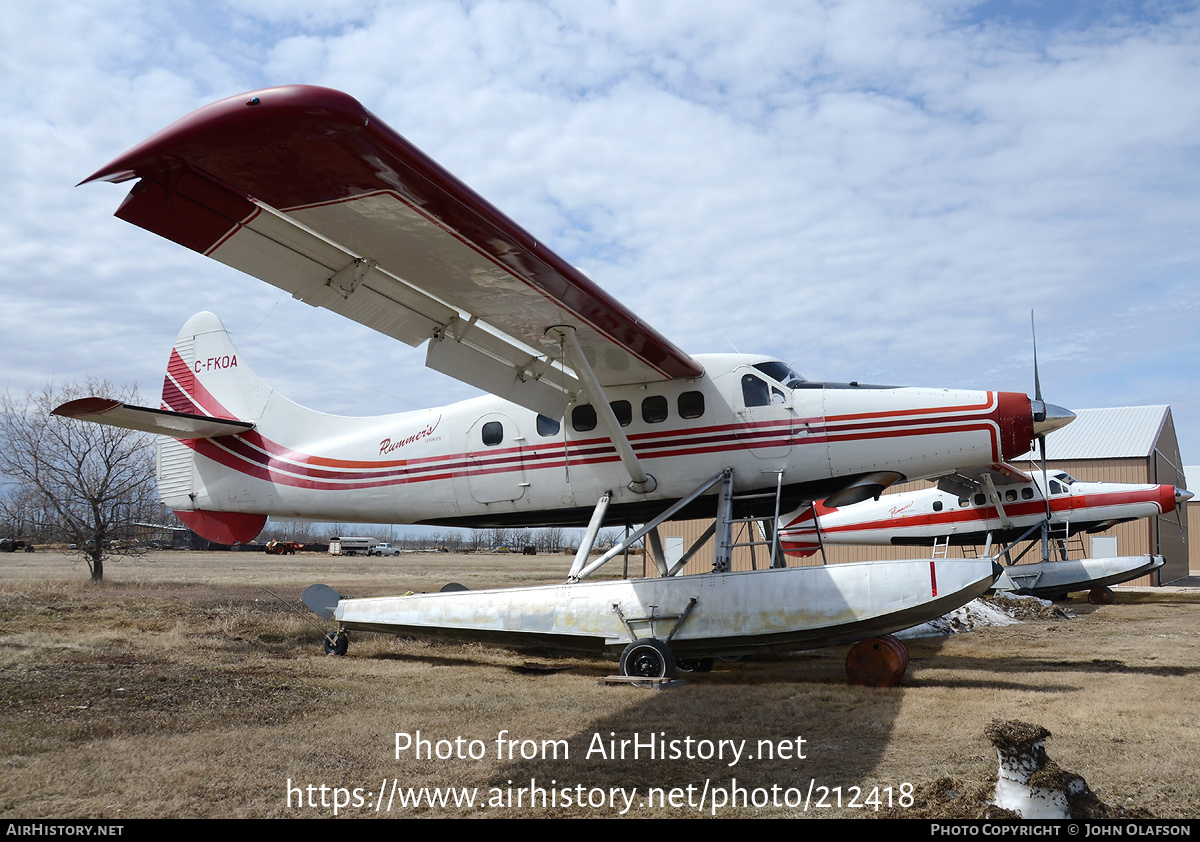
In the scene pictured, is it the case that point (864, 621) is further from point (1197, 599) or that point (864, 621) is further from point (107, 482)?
point (1197, 599)

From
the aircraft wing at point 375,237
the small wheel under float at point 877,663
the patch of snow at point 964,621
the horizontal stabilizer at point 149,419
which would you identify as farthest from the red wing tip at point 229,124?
the patch of snow at point 964,621

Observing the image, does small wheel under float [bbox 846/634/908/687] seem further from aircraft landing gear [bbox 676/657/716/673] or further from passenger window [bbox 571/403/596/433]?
passenger window [bbox 571/403/596/433]

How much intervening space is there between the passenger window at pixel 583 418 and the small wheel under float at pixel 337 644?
3.81 metres

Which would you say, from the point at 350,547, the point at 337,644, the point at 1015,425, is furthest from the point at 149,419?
the point at 350,547

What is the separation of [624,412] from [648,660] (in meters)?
3.01

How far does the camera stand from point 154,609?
11.6 m

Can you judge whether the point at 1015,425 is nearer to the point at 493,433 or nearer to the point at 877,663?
Result: the point at 877,663

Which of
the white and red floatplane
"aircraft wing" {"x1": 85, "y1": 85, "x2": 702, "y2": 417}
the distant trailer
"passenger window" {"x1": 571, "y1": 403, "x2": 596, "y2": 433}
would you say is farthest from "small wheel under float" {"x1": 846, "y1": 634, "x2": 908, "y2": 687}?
the distant trailer

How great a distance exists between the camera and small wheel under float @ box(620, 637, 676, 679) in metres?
7.70

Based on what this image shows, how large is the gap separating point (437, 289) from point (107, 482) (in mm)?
15893

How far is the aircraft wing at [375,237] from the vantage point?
15.3 ft

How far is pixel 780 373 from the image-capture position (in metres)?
9.20

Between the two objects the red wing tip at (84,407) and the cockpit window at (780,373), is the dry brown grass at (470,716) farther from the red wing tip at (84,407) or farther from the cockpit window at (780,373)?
the cockpit window at (780,373)
